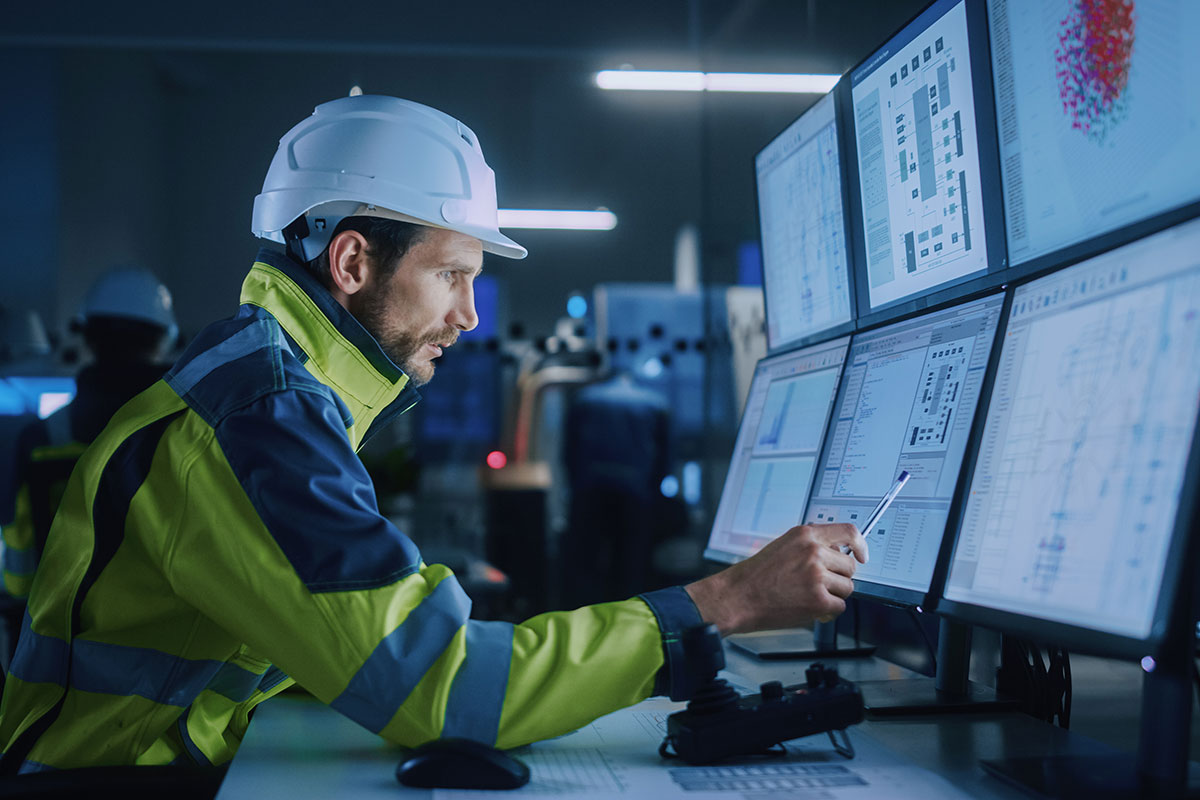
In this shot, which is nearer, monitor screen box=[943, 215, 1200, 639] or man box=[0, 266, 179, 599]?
monitor screen box=[943, 215, 1200, 639]

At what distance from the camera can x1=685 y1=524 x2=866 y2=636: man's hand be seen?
92 centimetres

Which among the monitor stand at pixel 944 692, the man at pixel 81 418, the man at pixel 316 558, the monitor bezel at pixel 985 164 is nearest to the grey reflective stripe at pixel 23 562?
the man at pixel 81 418

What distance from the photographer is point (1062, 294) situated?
888mm

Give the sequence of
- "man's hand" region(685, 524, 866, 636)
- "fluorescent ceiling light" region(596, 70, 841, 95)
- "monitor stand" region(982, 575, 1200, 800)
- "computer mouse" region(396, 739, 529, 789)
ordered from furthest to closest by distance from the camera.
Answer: "fluorescent ceiling light" region(596, 70, 841, 95) → "man's hand" region(685, 524, 866, 636) → "computer mouse" region(396, 739, 529, 789) → "monitor stand" region(982, 575, 1200, 800)

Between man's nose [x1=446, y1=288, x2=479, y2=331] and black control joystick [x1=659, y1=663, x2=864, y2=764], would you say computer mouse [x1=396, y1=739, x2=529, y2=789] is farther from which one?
man's nose [x1=446, y1=288, x2=479, y2=331]

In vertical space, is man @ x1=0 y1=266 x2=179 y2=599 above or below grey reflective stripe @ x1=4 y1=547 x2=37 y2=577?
above

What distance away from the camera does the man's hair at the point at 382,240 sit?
1.16 metres

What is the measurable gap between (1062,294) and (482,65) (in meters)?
3.70

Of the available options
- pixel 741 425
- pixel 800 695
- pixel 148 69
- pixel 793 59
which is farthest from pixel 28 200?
pixel 800 695

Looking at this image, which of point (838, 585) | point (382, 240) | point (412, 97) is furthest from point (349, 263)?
point (412, 97)

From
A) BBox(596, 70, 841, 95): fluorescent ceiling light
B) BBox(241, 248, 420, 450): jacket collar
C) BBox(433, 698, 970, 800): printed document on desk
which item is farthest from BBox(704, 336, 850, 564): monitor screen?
BBox(596, 70, 841, 95): fluorescent ceiling light

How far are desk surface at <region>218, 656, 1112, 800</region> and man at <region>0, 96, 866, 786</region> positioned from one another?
0.06 metres

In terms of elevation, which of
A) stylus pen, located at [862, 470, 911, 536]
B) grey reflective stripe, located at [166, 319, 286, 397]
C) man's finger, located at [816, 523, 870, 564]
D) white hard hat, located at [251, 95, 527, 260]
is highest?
white hard hat, located at [251, 95, 527, 260]

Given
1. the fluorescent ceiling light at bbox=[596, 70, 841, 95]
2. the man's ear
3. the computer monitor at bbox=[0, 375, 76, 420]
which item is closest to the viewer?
the man's ear
